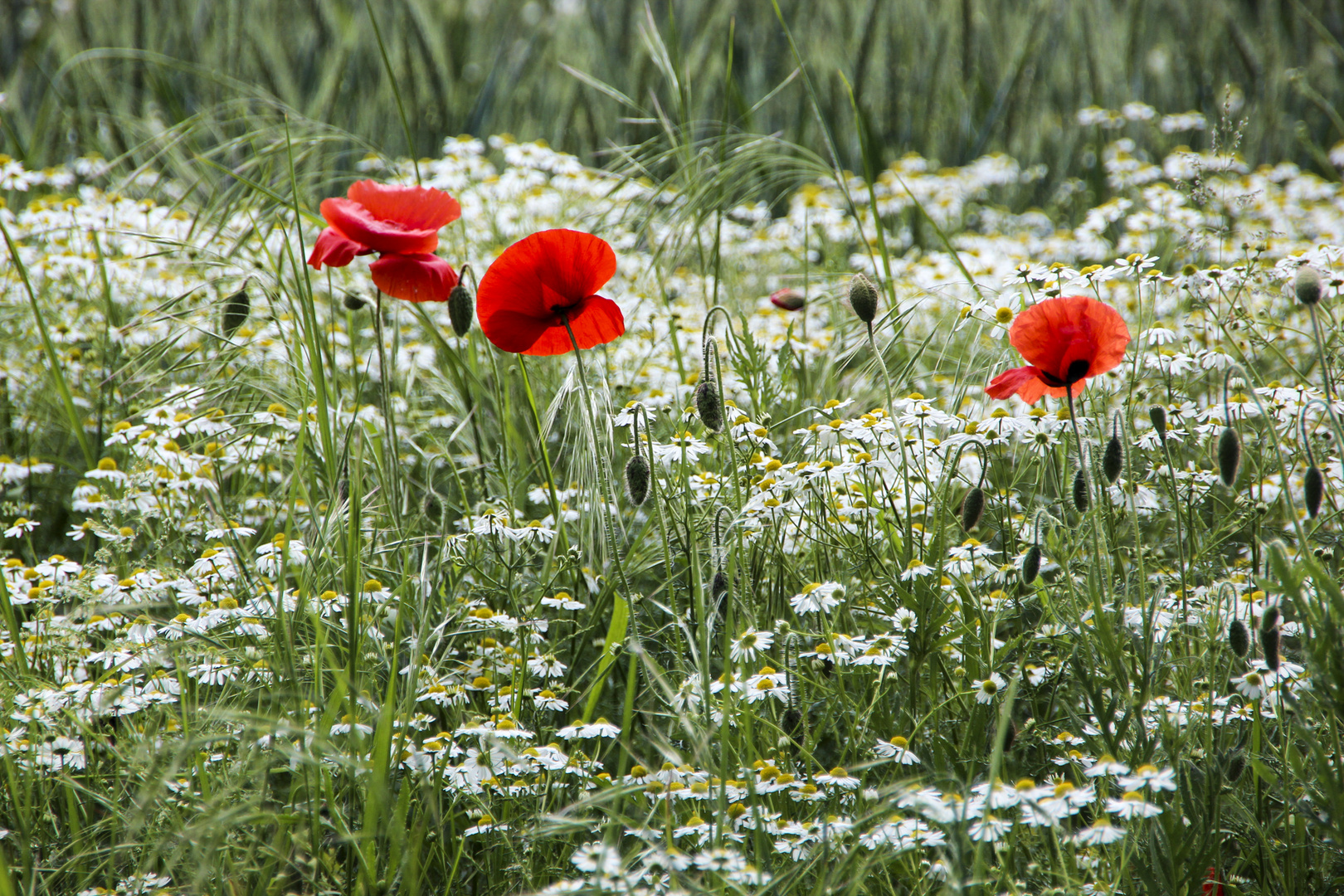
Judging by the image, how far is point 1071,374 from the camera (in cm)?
134

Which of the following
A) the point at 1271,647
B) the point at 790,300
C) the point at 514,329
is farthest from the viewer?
the point at 790,300

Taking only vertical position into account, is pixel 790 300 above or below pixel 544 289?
below

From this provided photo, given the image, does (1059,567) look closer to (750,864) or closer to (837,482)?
(837,482)

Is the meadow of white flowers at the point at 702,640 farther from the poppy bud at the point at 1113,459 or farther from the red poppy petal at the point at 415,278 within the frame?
the red poppy petal at the point at 415,278

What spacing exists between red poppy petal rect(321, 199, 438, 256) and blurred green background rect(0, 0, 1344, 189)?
3210 millimetres

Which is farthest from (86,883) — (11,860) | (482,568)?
(482,568)

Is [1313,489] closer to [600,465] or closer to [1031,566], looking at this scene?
[1031,566]

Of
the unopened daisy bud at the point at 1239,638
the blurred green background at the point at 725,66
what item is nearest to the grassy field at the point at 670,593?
the unopened daisy bud at the point at 1239,638

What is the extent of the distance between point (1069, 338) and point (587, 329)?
687 millimetres

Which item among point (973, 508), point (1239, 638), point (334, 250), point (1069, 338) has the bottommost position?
point (1239, 638)

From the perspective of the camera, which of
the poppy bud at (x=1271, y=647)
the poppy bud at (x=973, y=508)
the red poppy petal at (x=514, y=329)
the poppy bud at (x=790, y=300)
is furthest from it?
Result: the poppy bud at (x=790, y=300)

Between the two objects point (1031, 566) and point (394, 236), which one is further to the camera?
point (394, 236)

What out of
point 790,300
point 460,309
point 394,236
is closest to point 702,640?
point 460,309

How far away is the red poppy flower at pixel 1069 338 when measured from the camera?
1.33 metres
